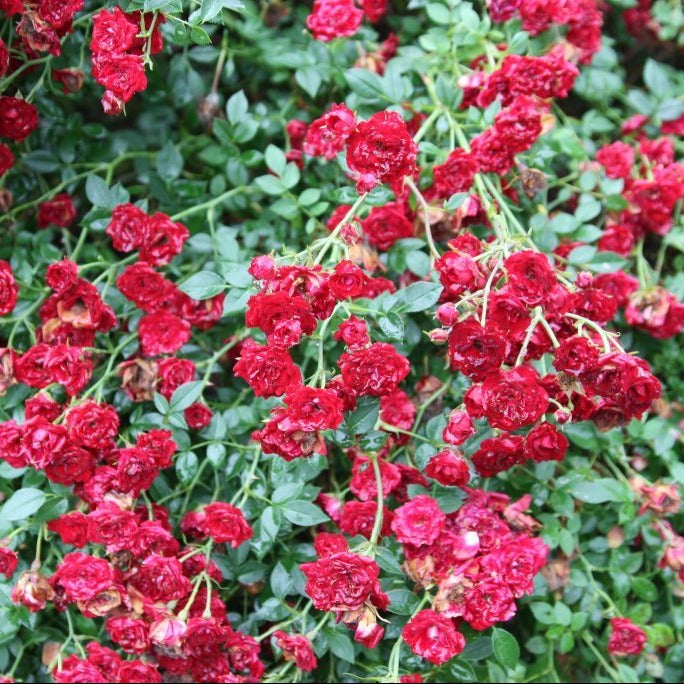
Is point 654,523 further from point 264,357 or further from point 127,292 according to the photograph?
point 127,292

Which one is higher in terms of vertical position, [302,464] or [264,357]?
[264,357]

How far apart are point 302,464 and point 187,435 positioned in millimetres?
231

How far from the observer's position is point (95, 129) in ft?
6.15

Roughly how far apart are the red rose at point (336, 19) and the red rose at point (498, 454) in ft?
3.00

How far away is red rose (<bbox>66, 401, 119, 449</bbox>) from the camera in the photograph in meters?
1.47

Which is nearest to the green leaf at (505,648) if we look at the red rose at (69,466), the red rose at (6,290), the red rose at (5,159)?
the red rose at (69,466)

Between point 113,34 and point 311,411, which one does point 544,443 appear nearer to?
point 311,411

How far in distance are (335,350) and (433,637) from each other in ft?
1.91

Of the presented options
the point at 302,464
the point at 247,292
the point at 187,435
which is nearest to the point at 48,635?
the point at 187,435

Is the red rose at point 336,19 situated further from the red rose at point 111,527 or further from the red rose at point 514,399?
the red rose at point 111,527

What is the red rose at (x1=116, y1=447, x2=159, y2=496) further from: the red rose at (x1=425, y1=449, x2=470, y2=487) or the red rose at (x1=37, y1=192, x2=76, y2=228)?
the red rose at (x1=37, y1=192, x2=76, y2=228)

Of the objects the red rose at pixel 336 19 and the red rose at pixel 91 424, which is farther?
the red rose at pixel 336 19

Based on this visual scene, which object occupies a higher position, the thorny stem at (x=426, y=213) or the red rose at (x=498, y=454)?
the thorny stem at (x=426, y=213)

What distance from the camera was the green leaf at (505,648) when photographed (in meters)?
1.46
